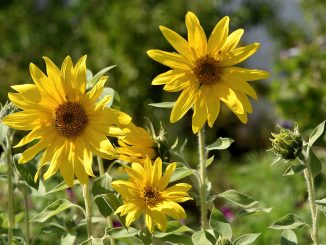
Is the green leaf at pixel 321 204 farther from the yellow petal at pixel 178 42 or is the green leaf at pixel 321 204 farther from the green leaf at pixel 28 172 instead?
the green leaf at pixel 28 172

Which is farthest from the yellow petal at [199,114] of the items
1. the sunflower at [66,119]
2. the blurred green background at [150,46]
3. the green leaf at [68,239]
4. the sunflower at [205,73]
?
the blurred green background at [150,46]

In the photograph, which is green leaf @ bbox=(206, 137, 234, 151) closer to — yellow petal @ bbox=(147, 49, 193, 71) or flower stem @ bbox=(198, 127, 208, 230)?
flower stem @ bbox=(198, 127, 208, 230)

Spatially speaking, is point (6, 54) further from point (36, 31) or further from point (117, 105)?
point (117, 105)

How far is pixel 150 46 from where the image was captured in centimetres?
450

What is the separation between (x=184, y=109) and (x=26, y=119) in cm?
25

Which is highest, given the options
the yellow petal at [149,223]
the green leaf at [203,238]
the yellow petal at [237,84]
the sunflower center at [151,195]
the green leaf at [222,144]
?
the yellow petal at [237,84]

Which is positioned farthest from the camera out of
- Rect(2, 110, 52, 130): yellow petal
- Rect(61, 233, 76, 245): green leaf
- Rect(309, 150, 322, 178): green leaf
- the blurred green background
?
the blurred green background

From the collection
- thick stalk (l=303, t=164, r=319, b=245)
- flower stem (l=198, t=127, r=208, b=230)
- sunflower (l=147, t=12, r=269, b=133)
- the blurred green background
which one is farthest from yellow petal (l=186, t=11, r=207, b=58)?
the blurred green background

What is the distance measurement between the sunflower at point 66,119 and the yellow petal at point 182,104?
0.27 feet

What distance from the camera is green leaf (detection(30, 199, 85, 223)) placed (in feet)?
3.99

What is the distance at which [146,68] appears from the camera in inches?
178

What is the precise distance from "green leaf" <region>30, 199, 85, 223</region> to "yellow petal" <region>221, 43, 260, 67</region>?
347 mm

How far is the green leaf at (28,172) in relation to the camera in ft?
4.04

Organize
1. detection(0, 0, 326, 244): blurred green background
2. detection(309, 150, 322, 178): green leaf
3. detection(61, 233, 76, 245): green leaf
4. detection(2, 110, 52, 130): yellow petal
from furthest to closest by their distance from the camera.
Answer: detection(0, 0, 326, 244): blurred green background → detection(61, 233, 76, 245): green leaf → detection(309, 150, 322, 178): green leaf → detection(2, 110, 52, 130): yellow petal
